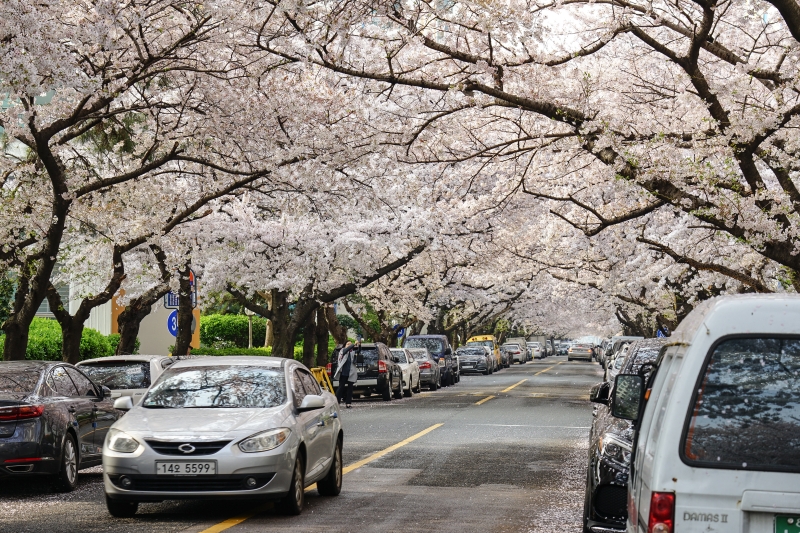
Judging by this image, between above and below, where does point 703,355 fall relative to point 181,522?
above

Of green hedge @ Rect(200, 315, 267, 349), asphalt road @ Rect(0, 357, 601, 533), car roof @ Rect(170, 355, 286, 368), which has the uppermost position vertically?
green hedge @ Rect(200, 315, 267, 349)

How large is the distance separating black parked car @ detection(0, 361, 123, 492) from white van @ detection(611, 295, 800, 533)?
842 cm

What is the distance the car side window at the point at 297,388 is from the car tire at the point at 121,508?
5.60ft

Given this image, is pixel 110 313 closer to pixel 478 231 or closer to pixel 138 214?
pixel 478 231

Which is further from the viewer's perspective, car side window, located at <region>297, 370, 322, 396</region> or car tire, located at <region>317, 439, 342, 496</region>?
car side window, located at <region>297, 370, 322, 396</region>

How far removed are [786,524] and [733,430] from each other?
0.39 meters

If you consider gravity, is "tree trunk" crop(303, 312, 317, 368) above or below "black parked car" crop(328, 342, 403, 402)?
above

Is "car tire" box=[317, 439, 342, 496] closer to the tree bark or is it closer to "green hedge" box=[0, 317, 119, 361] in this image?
the tree bark

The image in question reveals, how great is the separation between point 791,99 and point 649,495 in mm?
15079

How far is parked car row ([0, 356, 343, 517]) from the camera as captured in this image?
9.45 m

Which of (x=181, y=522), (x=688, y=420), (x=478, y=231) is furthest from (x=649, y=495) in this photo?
(x=478, y=231)

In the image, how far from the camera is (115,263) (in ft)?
72.7

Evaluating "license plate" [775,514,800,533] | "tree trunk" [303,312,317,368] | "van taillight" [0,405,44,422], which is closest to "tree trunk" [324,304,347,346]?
"tree trunk" [303,312,317,368]

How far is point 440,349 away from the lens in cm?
4322
